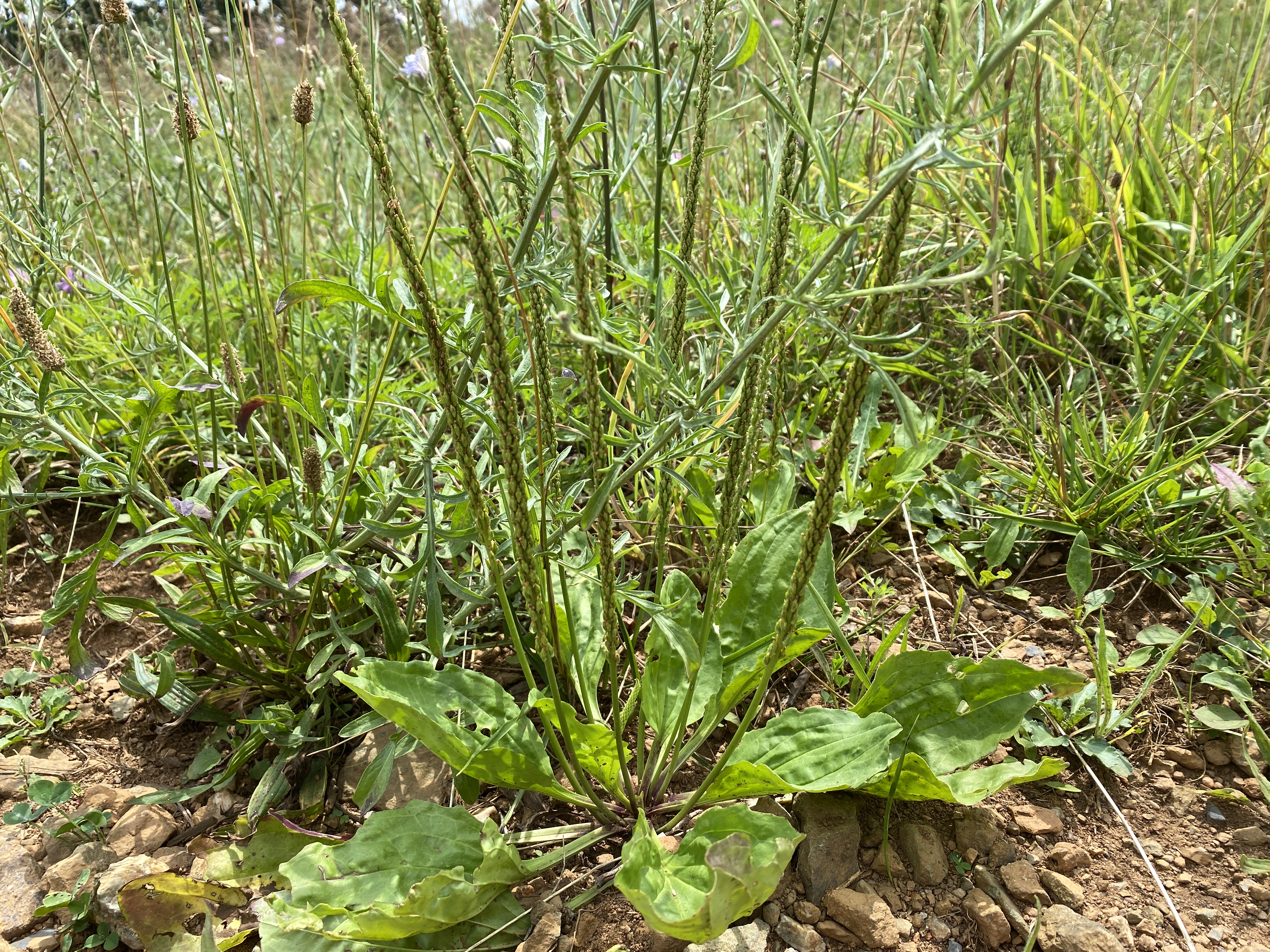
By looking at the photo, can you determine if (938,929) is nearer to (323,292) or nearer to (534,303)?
(534,303)

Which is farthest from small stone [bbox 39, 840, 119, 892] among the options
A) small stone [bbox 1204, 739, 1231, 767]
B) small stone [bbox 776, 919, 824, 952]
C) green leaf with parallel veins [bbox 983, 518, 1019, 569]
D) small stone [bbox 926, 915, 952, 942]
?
small stone [bbox 1204, 739, 1231, 767]

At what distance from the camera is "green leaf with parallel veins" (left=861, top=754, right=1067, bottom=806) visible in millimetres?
1268

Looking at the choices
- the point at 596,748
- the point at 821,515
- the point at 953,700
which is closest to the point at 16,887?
the point at 596,748

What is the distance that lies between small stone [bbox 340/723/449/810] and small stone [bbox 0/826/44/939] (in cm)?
53

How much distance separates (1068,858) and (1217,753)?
390 mm

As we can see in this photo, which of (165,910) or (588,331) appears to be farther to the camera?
(165,910)

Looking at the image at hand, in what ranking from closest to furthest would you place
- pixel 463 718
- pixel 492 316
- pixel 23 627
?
pixel 492 316, pixel 463 718, pixel 23 627

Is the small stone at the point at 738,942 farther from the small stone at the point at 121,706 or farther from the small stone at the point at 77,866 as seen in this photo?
the small stone at the point at 121,706

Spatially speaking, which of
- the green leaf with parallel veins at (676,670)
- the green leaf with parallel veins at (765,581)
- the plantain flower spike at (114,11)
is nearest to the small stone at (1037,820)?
the green leaf with parallel veins at (765,581)

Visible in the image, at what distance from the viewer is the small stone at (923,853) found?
1323 millimetres

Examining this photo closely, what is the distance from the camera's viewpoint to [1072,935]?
3.97 feet

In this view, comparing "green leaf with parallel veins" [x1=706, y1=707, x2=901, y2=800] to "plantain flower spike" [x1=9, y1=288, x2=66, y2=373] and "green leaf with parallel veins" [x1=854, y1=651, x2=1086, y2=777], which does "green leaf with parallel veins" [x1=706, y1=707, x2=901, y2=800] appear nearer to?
"green leaf with parallel veins" [x1=854, y1=651, x2=1086, y2=777]

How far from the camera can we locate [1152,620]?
5.58 ft

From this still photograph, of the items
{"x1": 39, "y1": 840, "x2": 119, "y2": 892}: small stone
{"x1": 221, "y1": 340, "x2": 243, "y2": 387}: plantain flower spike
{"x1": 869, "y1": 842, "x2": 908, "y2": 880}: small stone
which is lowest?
{"x1": 869, "y1": 842, "x2": 908, "y2": 880}: small stone
